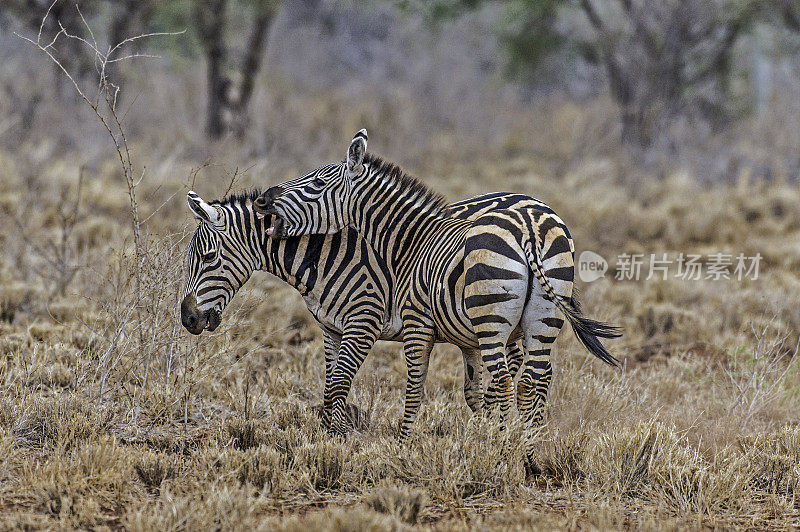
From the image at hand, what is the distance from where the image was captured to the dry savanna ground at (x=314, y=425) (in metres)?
4.27

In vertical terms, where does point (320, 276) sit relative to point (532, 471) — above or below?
above

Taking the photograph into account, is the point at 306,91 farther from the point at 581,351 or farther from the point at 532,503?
the point at 532,503

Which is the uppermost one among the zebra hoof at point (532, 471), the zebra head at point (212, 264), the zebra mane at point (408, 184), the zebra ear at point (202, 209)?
the zebra mane at point (408, 184)

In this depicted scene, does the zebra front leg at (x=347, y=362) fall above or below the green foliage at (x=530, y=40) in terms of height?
below

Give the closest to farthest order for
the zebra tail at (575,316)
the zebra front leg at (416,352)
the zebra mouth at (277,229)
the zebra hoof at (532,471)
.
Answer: the zebra tail at (575,316)
the zebra hoof at (532,471)
the zebra front leg at (416,352)
the zebra mouth at (277,229)

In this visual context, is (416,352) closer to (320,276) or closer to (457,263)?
(457,263)

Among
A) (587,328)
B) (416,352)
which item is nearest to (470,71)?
(416,352)

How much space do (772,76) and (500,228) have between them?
2924cm

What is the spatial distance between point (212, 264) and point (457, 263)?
159 centimetres

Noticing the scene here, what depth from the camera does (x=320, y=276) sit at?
536cm

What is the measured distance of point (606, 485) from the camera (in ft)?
15.2

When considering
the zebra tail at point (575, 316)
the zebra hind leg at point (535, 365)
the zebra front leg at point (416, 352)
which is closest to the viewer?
the zebra tail at point (575, 316)

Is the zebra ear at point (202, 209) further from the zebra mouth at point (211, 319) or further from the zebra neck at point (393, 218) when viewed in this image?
the zebra neck at point (393, 218)

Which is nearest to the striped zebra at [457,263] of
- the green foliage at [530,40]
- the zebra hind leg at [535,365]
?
the zebra hind leg at [535,365]
